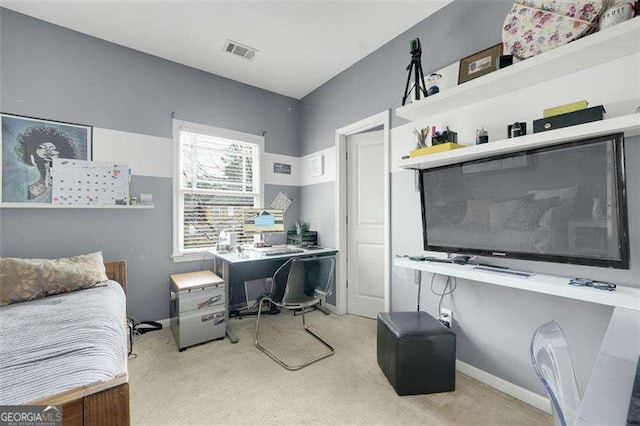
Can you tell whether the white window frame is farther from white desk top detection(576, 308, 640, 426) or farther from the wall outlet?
white desk top detection(576, 308, 640, 426)

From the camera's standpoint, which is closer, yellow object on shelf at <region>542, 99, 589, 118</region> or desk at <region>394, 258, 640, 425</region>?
desk at <region>394, 258, 640, 425</region>

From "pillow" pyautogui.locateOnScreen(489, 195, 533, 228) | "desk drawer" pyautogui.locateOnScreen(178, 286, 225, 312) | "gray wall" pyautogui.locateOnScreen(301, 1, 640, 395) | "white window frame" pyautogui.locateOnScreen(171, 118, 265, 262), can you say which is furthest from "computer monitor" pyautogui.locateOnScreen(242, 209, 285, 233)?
"pillow" pyautogui.locateOnScreen(489, 195, 533, 228)

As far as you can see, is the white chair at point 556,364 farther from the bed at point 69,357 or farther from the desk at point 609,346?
the bed at point 69,357

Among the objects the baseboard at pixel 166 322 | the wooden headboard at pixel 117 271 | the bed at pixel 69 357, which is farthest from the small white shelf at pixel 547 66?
the baseboard at pixel 166 322

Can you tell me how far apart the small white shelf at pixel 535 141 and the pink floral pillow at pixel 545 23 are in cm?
49

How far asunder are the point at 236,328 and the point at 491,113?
9.55ft

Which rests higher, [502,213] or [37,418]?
[502,213]

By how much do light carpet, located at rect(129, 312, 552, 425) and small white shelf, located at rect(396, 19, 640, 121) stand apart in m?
1.96

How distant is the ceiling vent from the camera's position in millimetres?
2537

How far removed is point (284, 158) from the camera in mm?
3615

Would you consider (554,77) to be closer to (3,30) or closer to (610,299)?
(610,299)

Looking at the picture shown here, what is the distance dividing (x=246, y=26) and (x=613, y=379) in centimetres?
298

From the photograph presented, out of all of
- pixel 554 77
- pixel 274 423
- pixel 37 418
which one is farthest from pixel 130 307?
pixel 554 77

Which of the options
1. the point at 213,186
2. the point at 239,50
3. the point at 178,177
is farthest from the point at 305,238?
the point at 239,50
